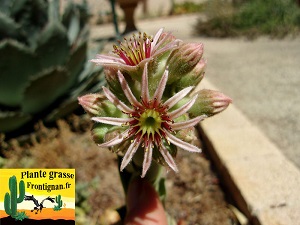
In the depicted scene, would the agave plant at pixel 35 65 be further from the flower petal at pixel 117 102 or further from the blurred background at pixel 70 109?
the flower petal at pixel 117 102

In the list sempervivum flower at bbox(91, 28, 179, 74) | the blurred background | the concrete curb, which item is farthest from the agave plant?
sempervivum flower at bbox(91, 28, 179, 74)

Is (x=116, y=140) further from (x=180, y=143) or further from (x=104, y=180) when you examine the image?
(x=104, y=180)

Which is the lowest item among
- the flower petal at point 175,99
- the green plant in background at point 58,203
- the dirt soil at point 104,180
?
the dirt soil at point 104,180

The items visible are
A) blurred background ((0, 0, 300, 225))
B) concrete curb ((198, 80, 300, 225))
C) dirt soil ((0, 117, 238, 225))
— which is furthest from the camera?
blurred background ((0, 0, 300, 225))

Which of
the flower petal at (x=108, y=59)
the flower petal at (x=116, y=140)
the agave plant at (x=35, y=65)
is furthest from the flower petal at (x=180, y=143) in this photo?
the agave plant at (x=35, y=65)

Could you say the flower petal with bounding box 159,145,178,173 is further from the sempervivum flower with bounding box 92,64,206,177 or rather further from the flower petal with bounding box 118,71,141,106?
the flower petal with bounding box 118,71,141,106

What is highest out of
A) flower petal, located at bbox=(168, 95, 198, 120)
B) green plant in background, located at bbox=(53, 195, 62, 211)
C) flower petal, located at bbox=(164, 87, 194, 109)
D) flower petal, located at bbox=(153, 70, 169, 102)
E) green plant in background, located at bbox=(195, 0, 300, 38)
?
green plant in background, located at bbox=(195, 0, 300, 38)

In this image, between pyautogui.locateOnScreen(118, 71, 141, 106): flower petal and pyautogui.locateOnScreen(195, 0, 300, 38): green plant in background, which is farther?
pyautogui.locateOnScreen(195, 0, 300, 38): green plant in background
